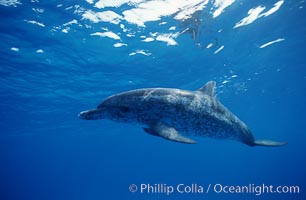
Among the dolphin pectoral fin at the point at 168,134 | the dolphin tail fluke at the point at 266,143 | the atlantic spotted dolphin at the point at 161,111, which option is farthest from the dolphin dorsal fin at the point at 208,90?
the dolphin pectoral fin at the point at 168,134

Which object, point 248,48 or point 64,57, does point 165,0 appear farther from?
point 248,48

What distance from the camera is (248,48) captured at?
20172 millimetres

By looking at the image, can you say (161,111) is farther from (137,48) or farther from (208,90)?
(137,48)

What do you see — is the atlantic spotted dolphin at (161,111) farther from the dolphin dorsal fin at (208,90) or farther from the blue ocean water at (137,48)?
the blue ocean water at (137,48)

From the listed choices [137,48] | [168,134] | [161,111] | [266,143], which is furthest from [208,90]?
[137,48]

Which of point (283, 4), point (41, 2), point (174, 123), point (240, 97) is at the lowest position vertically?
point (174, 123)

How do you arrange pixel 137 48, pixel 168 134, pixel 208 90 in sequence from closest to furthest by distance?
pixel 168 134 < pixel 208 90 < pixel 137 48

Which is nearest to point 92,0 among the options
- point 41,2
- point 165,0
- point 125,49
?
point 41,2

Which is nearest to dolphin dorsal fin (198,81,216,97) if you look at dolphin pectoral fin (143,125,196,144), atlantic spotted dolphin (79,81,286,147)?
atlantic spotted dolphin (79,81,286,147)

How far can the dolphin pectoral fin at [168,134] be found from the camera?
4.38m

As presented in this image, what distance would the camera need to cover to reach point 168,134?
4574mm

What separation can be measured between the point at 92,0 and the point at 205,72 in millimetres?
15377

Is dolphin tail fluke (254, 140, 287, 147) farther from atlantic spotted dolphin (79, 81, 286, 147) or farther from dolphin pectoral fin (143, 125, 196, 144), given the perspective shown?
dolphin pectoral fin (143, 125, 196, 144)

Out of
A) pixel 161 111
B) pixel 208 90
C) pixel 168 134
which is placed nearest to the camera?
pixel 168 134
